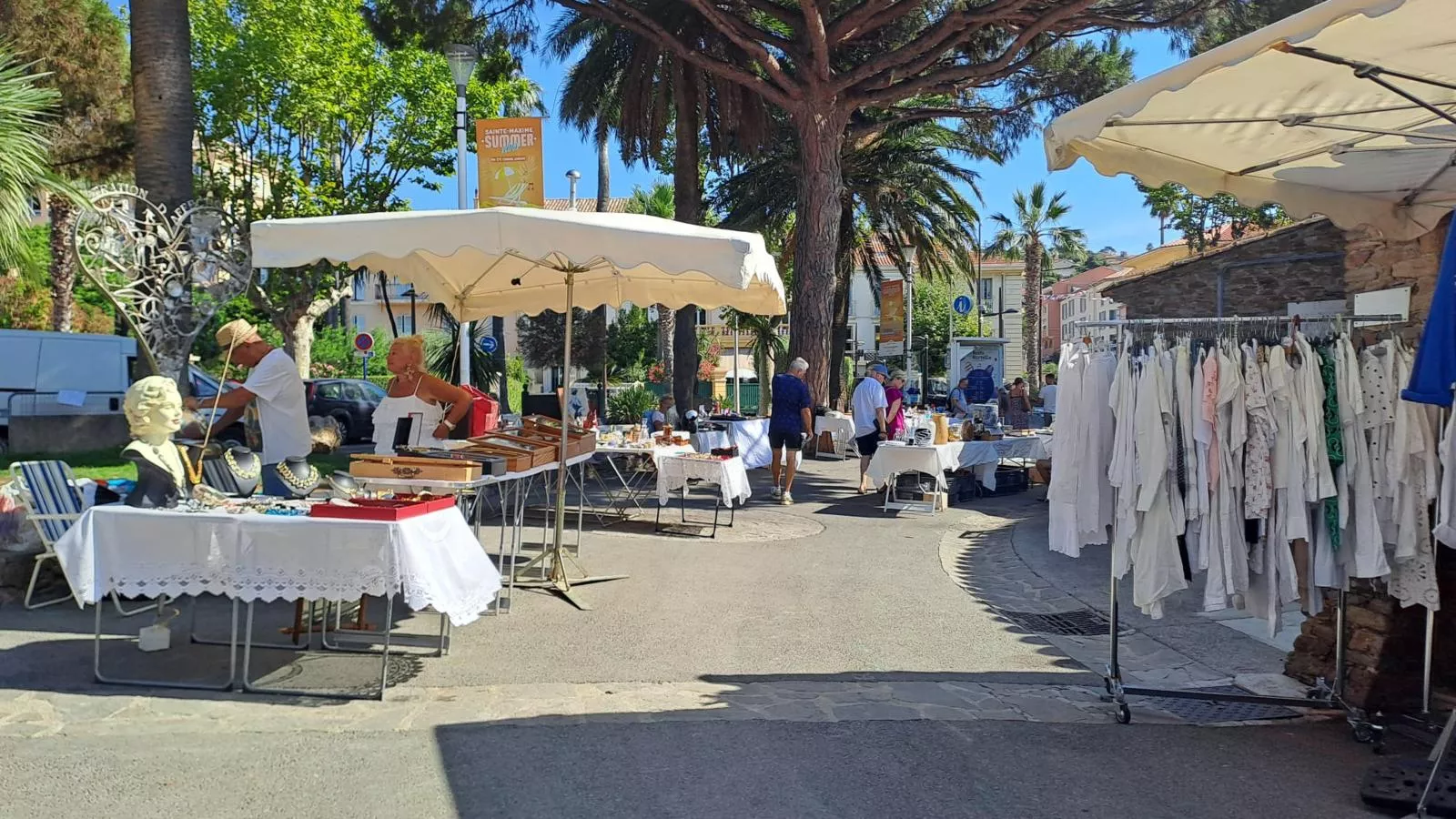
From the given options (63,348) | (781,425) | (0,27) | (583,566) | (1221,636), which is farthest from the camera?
(63,348)

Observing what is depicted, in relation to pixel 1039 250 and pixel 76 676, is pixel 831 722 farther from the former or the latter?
pixel 1039 250

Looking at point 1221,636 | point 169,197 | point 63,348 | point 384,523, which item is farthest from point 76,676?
point 63,348

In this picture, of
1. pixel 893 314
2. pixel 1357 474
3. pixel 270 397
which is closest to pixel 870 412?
pixel 270 397

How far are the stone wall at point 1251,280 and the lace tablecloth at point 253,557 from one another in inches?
583

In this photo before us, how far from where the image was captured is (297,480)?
546 cm

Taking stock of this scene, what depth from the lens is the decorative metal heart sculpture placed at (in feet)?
23.8

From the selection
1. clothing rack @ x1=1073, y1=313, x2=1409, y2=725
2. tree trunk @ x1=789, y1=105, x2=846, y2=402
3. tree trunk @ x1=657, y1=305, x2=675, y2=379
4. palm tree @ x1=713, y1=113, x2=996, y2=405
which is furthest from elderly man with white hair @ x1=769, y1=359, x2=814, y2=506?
tree trunk @ x1=657, y1=305, x2=675, y2=379

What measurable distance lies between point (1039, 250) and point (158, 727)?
47857mm

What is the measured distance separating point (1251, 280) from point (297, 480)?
17.9 meters

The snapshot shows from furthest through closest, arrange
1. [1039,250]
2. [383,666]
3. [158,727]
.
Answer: [1039,250] < [383,666] < [158,727]

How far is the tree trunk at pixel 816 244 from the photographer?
1648cm

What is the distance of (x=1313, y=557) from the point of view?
4348mm

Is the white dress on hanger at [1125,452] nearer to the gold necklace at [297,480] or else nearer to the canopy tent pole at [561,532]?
the canopy tent pole at [561,532]

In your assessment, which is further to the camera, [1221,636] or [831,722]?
[1221,636]
